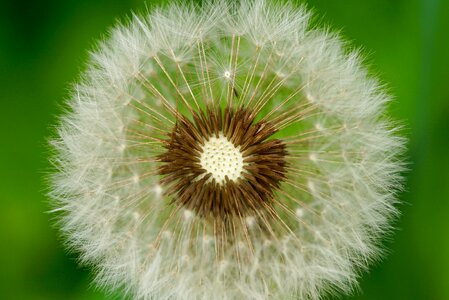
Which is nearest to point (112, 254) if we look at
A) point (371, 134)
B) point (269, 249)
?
point (269, 249)

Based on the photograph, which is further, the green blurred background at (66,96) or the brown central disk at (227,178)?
the green blurred background at (66,96)

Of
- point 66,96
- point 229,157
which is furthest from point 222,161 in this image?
point 66,96

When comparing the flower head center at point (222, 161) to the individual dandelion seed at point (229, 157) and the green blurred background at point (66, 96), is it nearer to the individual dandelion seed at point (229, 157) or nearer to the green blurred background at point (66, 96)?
the individual dandelion seed at point (229, 157)

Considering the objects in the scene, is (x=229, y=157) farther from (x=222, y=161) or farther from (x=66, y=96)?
(x=66, y=96)

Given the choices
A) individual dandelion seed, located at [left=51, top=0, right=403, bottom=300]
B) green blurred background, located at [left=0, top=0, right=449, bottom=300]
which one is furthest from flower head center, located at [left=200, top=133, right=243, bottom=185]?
green blurred background, located at [left=0, top=0, right=449, bottom=300]

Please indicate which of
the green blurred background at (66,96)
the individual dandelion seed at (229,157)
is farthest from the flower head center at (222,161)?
the green blurred background at (66,96)

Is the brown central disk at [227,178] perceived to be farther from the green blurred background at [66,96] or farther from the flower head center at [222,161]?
the green blurred background at [66,96]

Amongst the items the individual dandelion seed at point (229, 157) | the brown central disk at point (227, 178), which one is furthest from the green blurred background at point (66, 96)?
the brown central disk at point (227, 178)
